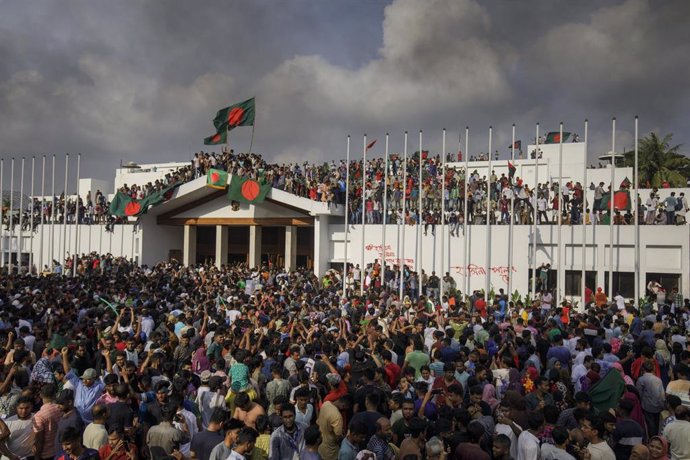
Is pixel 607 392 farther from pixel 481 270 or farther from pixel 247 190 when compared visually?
pixel 247 190

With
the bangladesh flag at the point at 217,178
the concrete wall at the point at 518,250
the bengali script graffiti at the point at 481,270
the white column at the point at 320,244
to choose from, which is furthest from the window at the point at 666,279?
the bangladesh flag at the point at 217,178

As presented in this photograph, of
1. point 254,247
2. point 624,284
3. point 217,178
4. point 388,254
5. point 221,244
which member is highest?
point 217,178

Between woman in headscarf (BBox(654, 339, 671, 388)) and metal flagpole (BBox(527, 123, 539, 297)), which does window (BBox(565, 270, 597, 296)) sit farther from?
woman in headscarf (BBox(654, 339, 671, 388))

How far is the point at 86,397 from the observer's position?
6.73m

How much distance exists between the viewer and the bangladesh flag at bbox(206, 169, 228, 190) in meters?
26.9

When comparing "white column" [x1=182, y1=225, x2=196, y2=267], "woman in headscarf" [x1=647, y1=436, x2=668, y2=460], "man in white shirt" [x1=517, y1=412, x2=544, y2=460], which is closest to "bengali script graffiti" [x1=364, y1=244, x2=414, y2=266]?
"white column" [x1=182, y1=225, x2=196, y2=267]

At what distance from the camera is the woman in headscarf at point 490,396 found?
22.1ft

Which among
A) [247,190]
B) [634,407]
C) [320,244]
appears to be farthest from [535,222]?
[634,407]

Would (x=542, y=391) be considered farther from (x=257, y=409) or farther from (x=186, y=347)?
(x=186, y=347)

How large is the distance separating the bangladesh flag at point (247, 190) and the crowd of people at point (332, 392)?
14207 mm

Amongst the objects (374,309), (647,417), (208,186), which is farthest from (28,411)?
(208,186)

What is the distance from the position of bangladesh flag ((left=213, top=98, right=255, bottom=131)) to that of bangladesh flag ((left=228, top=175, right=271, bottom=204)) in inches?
98.1

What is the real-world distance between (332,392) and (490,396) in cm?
197

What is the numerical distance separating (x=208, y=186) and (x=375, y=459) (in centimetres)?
2383
